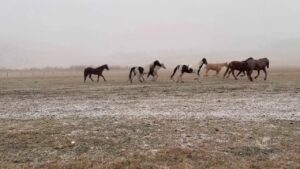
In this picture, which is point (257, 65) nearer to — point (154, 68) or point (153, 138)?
point (154, 68)

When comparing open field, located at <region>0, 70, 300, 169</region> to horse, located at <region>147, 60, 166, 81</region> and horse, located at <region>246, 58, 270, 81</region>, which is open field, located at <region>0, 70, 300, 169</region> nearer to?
horse, located at <region>246, 58, 270, 81</region>

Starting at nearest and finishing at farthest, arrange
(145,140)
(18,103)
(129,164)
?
(129,164) → (145,140) → (18,103)

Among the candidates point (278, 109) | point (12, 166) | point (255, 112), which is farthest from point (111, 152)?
point (278, 109)

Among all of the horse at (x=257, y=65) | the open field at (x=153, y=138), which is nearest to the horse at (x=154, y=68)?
the horse at (x=257, y=65)

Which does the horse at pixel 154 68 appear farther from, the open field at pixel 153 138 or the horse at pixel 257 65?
the open field at pixel 153 138

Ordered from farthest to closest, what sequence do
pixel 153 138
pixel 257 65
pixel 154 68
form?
1. pixel 154 68
2. pixel 257 65
3. pixel 153 138

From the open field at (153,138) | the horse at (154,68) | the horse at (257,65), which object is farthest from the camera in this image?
the horse at (154,68)

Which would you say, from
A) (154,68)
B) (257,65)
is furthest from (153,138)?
(257,65)

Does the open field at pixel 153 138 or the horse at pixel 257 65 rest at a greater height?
the horse at pixel 257 65

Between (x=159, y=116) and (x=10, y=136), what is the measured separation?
5201 mm

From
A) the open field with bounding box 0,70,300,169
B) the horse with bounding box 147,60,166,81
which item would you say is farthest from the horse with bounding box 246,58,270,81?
the open field with bounding box 0,70,300,169

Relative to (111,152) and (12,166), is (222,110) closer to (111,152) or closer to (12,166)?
(111,152)

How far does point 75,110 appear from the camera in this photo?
738 inches

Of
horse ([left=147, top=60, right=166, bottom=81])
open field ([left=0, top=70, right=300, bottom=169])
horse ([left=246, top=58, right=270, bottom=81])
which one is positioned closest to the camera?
open field ([left=0, top=70, right=300, bottom=169])
